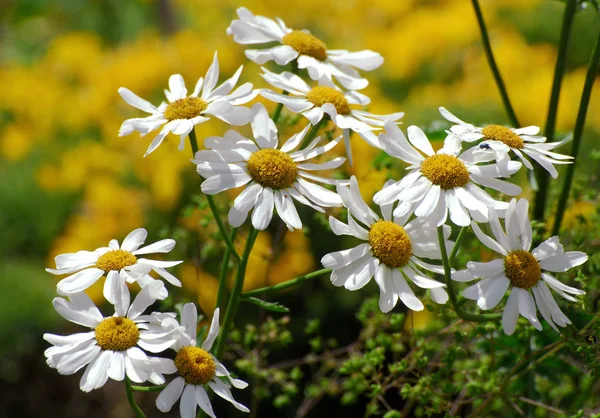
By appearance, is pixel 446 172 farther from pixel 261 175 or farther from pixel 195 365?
pixel 195 365

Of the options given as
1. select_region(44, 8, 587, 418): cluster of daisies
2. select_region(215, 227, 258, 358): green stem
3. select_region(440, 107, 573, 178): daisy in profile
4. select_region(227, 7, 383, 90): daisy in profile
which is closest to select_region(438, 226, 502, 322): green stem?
select_region(44, 8, 587, 418): cluster of daisies

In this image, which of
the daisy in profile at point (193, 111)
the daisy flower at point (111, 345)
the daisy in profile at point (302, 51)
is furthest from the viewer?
the daisy in profile at point (302, 51)

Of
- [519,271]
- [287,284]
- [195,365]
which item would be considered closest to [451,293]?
[519,271]

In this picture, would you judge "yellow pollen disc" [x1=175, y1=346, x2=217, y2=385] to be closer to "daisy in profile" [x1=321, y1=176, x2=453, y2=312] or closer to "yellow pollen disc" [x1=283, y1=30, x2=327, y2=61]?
"daisy in profile" [x1=321, y1=176, x2=453, y2=312]

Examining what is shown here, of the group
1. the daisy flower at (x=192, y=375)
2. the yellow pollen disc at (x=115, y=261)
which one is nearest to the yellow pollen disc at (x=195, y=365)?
the daisy flower at (x=192, y=375)

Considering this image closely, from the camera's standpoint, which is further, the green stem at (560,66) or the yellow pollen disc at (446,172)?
the green stem at (560,66)

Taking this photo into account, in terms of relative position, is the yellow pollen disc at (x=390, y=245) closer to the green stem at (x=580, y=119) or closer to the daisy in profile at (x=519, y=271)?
the daisy in profile at (x=519, y=271)

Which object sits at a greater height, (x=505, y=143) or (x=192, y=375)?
(x=505, y=143)

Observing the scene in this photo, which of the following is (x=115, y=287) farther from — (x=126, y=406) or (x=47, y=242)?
(x=47, y=242)
